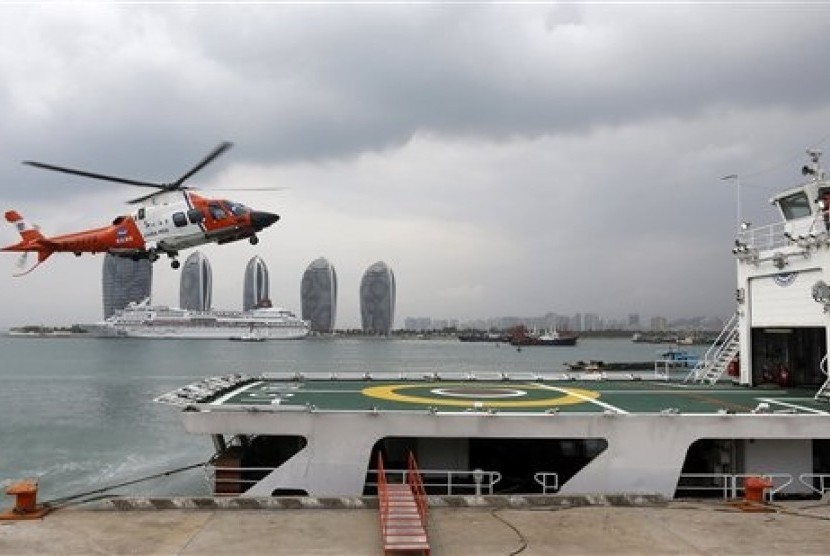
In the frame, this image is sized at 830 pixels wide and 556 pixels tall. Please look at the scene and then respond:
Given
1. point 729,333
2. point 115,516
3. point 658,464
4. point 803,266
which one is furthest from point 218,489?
point 729,333

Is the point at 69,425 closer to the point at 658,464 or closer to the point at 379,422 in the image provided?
the point at 379,422

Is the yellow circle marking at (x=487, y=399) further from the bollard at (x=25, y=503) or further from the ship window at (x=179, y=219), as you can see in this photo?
the bollard at (x=25, y=503)

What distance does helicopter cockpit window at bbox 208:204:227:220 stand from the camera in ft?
53.7

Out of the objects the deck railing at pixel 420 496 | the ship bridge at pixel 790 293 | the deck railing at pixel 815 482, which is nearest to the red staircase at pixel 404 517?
the deck railing at pixel 420 496

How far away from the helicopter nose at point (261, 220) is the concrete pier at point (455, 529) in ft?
19.4

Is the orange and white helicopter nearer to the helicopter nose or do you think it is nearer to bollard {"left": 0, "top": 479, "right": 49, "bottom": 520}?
the helicopter nose

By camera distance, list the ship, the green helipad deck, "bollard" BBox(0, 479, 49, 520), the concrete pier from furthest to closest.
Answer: the green helipad deck
the ship
"bollard" BBox(0, 479, 49, 520)
the concrete pier

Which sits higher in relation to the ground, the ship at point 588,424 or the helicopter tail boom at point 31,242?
the helicopter tail boom at point 31,242

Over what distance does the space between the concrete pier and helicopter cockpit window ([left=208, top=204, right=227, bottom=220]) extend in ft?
19.6

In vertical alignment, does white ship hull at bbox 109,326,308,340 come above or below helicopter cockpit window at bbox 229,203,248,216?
below

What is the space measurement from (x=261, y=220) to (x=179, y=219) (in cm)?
170

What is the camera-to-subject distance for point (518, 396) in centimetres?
2161

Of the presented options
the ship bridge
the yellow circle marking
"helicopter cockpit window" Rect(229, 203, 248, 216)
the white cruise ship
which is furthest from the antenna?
the white cruise ship

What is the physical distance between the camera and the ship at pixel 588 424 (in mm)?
15727
